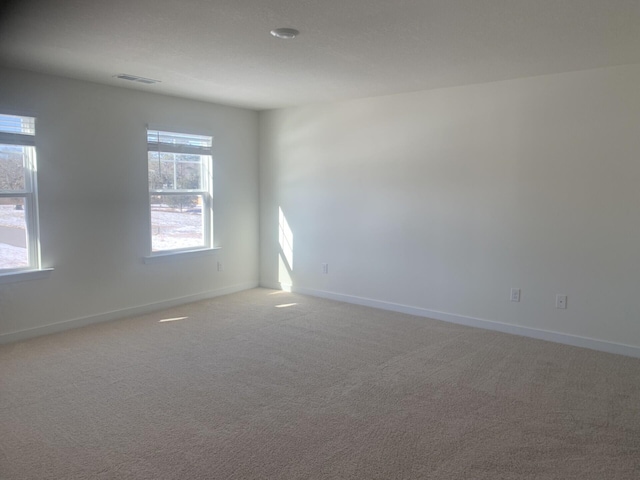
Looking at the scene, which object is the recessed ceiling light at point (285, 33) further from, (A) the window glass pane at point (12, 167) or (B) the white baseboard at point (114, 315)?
(B) the white baseboard at point (114, 315)

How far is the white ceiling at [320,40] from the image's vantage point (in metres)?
2.59

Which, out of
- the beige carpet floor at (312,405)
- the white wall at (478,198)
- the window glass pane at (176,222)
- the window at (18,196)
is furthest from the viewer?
the window glass pane at (176,222)

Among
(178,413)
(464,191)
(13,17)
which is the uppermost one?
(13,17)

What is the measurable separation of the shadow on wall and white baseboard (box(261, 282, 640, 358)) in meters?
0.24

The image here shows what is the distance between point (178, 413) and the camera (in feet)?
9.80

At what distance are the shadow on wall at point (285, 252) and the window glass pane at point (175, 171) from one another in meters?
1.12

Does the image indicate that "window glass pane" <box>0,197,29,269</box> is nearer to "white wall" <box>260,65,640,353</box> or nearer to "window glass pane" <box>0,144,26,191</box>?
"window glass pane" <box>0,144,26,191</box>

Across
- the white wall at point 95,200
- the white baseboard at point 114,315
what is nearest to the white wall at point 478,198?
the white baseboard at point 114,315

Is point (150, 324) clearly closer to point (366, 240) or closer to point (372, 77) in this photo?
point (366, 240)

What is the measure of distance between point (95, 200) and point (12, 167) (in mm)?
739

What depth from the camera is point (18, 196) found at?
4215mm

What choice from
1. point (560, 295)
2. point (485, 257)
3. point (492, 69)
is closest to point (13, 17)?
point (492, 69)

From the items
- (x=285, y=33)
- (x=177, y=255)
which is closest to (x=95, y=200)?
(x=177, y=255)

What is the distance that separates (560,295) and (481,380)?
1334mm
